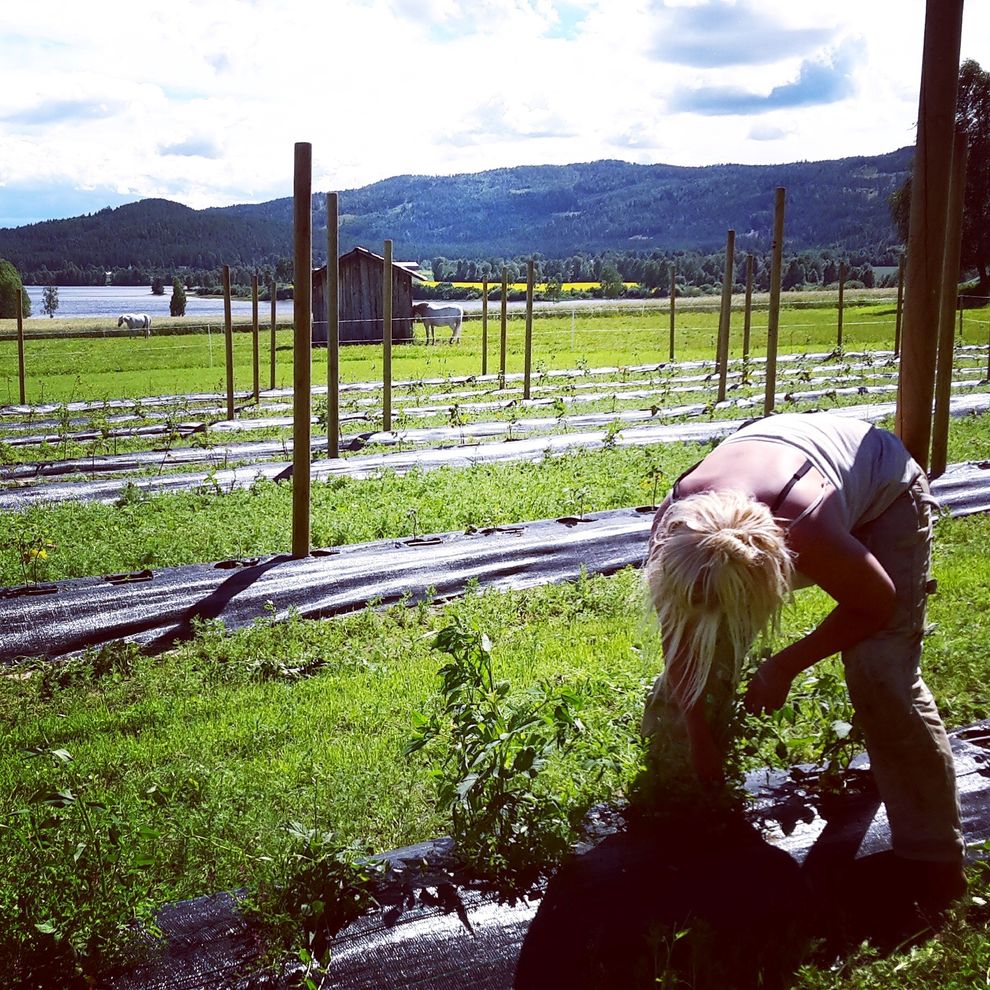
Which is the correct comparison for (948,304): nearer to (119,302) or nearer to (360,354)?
(360,354)

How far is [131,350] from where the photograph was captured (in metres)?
29.8

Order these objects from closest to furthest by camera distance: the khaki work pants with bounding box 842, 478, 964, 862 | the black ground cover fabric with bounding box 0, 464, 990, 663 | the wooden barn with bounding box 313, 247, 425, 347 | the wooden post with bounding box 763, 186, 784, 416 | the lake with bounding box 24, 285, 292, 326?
the khaki work pants with bounding box 842, 478, 964, 862, the black ground cover fabric with bounding box 0, 464, 990, 663, the wooden post with bounding box 763, 186, 784, 416, the wooden barn with bounding box 313, 247, 425, 347, the lake with bounding box 24, 285, 292, 326

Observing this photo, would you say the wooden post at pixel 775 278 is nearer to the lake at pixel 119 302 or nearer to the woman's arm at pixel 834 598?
the woman's arm at pixel 834 598

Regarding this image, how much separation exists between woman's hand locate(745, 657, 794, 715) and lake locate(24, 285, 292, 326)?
63.6 m

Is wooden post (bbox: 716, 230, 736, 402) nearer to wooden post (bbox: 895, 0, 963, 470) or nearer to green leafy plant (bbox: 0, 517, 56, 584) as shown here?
green leafy plant (bbox: 0, 517, 56, 584)

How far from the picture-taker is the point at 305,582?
246 inches

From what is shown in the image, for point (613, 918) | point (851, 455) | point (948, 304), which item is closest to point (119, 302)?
point (948, 304)

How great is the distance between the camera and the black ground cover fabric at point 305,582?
18.4 feet

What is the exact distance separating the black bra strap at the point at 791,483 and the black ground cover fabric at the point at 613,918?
112 cm

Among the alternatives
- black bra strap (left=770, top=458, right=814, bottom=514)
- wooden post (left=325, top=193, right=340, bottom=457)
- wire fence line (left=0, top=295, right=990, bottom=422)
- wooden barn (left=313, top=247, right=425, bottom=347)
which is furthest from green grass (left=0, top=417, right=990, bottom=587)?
wooden barn (left=313, top=247, right=425, bottom=347)

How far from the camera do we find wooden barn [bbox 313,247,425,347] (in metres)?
33.0

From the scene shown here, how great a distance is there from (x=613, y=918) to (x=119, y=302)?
9420 cm

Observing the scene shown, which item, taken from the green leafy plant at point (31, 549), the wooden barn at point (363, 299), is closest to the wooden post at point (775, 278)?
the green leafy plant at point (31, 549)

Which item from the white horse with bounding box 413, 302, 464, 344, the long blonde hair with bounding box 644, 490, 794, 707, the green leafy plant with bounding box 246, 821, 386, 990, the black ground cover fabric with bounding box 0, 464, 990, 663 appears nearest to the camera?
the long blonde hair with bounding box 644, 490, 794, 707
